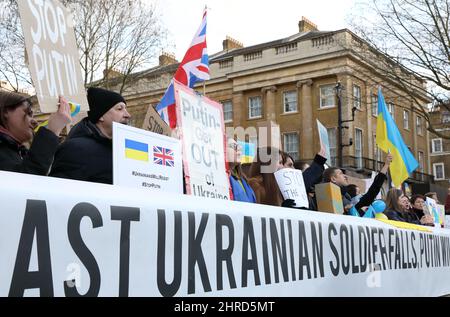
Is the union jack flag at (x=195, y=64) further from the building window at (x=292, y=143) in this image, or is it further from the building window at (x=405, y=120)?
the building window at (x=405, y=120)

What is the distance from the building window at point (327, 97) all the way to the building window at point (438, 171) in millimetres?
28881

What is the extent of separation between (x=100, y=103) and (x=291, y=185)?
184 cm

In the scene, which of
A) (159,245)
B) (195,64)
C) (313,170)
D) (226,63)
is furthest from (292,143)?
(159,245)

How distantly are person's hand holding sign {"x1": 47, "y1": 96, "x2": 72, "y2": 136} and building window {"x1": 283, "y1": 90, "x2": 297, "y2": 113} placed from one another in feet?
112

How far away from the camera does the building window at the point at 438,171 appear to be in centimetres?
5830

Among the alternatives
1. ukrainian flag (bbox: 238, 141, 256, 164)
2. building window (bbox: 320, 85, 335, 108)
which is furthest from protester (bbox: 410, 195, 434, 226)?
building window (bbox: 320, 85, 335, 108)

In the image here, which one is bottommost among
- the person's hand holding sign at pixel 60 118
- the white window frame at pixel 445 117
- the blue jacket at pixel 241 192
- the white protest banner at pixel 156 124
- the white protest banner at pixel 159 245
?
the white protest banner at pixel 159 245

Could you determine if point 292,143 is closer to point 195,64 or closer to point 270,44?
point 270,44

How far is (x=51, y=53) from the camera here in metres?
2.85

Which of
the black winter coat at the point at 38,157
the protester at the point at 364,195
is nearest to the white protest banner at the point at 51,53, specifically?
the black winter coat at the point at 38,157

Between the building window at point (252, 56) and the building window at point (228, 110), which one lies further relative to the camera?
the building window at point (228, 110)

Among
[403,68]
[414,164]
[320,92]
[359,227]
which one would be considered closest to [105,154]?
[359,227]

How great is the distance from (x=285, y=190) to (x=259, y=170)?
375mm
